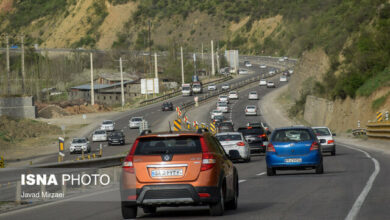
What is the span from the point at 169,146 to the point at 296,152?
11.0 meters

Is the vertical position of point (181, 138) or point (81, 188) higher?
point (181, 138)

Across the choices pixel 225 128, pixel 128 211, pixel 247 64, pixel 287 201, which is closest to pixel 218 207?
pixel 128 211

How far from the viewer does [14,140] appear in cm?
7531

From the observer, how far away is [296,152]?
2273 centimetres

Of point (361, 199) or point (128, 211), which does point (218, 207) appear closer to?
point (128, 211)

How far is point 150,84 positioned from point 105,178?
97.8 meters

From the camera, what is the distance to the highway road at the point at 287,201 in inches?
510

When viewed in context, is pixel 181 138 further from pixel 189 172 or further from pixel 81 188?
pixel 81 188

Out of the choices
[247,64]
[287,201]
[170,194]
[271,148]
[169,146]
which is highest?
[247,64]

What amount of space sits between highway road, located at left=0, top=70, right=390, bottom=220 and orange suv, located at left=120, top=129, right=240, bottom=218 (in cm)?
92

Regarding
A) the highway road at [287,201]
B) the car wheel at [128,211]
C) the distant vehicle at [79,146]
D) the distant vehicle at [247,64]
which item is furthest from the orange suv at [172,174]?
Answer: the distant vehicle at [247,64]

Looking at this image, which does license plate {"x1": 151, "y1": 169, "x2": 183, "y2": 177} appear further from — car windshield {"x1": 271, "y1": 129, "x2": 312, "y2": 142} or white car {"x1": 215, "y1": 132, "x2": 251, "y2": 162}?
white car {"x1": 215, "y1": 132, "x2": 251, "y2": 162}

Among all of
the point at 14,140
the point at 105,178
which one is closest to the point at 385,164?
the point at 105,178

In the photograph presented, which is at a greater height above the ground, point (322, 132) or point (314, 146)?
point (314, 146)
